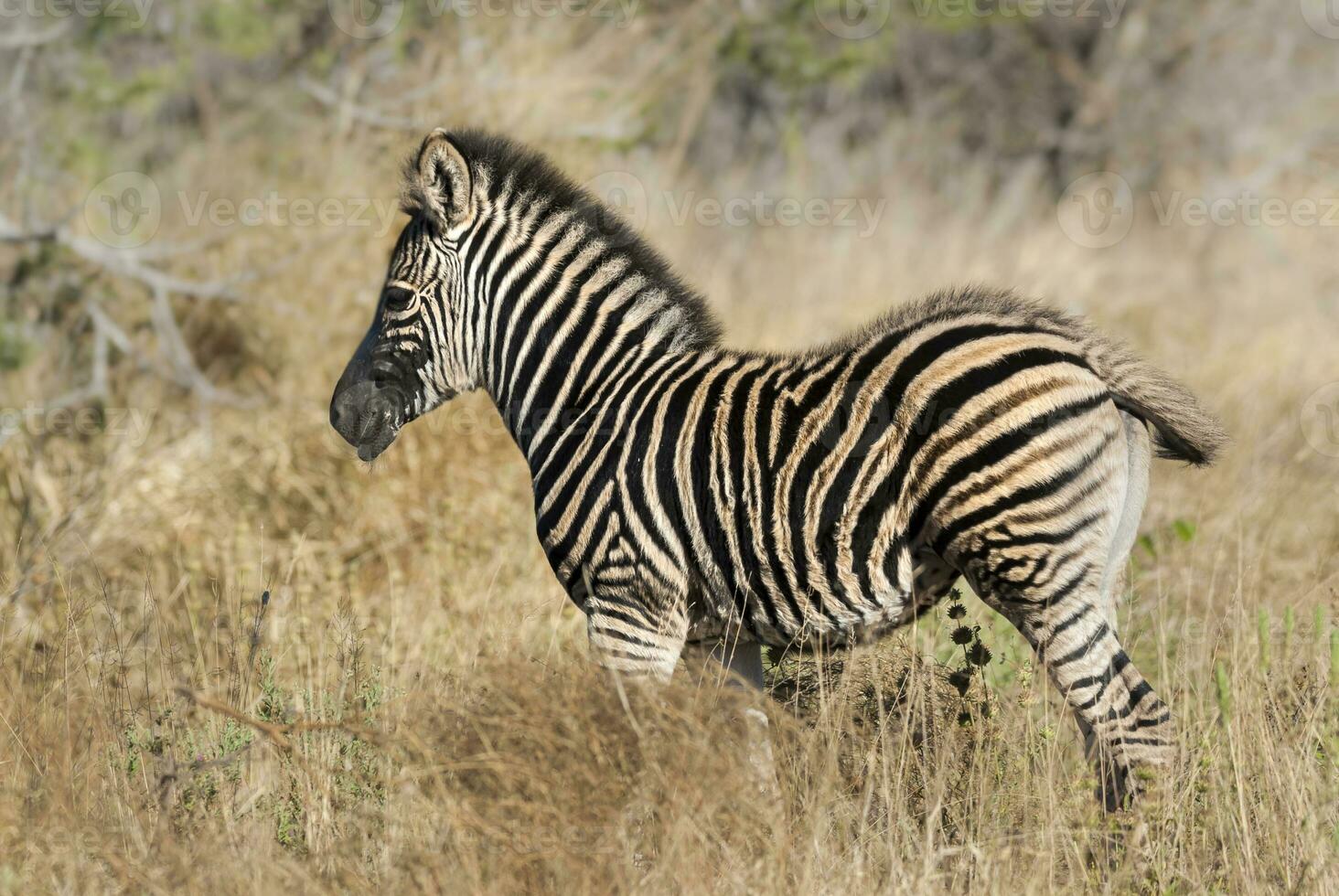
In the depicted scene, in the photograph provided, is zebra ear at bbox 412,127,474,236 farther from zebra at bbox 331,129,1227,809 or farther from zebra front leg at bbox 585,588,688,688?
zebra front leg at bbox 585,588,688,688

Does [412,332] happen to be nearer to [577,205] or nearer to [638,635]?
[577,205]

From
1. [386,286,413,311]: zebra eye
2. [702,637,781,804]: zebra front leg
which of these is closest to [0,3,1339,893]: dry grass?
[702,637,781,804]: zebra front leg

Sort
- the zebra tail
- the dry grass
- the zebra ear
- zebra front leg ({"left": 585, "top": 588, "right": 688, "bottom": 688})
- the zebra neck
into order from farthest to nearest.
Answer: the zebra neck < the zebra ear < zebra front leg ({"left": 585, "top": 588, "right": 688, "bottom": 688}) < the zebra tail < the dry grass

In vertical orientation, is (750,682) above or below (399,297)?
below

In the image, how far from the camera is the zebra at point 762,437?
3.88 metres

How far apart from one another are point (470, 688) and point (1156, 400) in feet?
7.63

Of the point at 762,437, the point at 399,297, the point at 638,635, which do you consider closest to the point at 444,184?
the point at 399,297

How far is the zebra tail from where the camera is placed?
3982mm

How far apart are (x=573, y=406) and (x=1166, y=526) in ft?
12.3

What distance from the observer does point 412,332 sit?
4.78 metres

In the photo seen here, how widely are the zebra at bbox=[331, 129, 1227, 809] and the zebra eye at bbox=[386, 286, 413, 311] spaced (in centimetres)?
1

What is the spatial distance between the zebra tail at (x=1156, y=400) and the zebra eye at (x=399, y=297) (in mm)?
2397

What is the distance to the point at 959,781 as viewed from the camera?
4344mm

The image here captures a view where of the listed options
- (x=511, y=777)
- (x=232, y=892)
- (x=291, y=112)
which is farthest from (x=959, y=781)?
(x=291, y=112)
